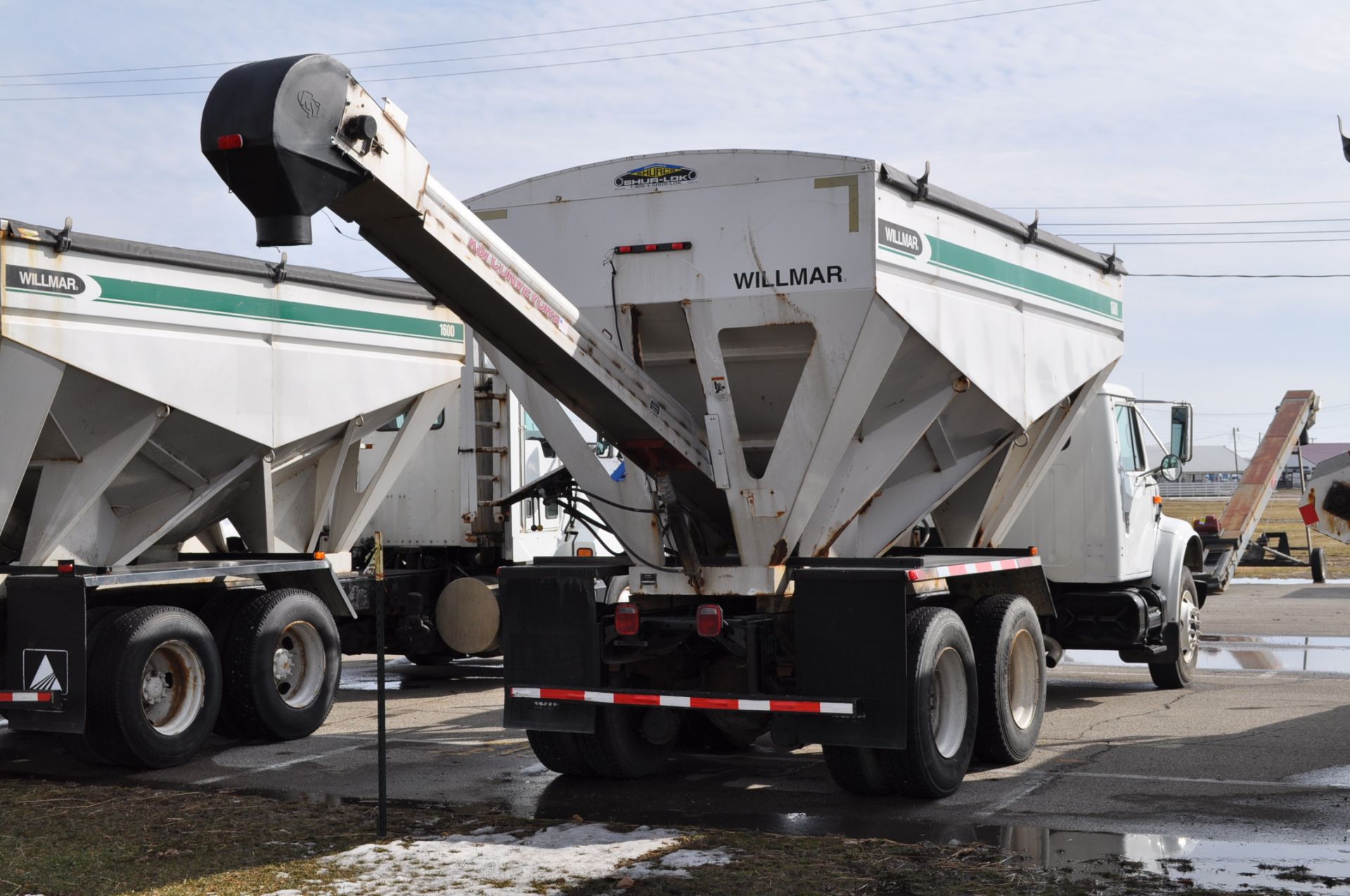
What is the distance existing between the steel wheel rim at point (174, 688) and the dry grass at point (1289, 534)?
950cm

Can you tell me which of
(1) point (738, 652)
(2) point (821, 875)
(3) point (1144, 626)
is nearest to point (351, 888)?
(2) point (821, 875)

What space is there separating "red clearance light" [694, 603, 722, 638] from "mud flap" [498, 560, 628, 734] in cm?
70

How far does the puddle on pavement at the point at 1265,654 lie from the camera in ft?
47.1

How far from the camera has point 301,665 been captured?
11242 millimetres

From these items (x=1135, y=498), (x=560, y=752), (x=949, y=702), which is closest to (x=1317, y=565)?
(x=1135, y=498)

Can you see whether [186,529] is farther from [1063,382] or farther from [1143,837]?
[1143,837]

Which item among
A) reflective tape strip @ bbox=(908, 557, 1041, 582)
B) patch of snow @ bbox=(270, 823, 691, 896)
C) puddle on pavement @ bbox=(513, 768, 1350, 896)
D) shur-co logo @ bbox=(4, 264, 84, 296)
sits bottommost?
puddle on pavement @ bbox=(513, 768, 1350, 896)

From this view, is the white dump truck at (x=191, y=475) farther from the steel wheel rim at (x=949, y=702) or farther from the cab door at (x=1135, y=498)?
the cab door at (x=1135, y=498)

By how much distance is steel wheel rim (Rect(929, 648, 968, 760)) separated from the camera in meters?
8.47

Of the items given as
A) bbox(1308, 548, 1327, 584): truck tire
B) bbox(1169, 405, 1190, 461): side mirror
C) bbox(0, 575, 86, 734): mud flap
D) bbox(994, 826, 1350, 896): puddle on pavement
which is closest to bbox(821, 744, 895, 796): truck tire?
bbox(994, 826, 1350, 896): puddle on pavement

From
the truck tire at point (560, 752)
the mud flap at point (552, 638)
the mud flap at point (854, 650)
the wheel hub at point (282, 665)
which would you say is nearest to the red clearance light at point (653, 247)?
the mud flap at point (552, 638)

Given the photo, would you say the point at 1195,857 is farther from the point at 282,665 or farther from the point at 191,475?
the point at 191,475

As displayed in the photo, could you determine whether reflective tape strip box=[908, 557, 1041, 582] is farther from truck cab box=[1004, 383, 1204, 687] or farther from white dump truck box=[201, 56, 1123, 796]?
truck cab box=[1004, 383, 1204, 687]

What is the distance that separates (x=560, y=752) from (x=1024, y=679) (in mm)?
3189
